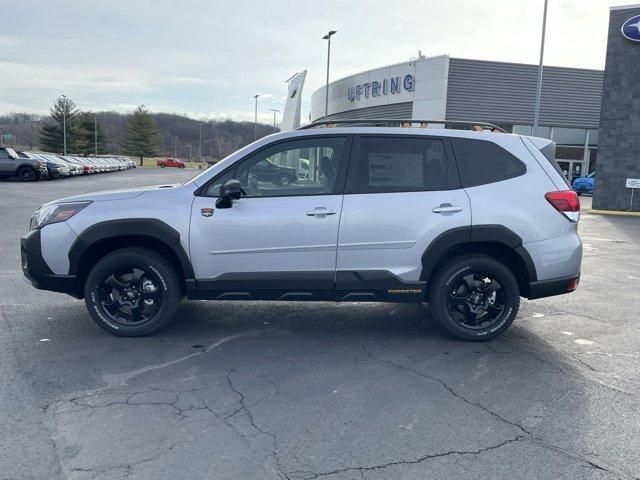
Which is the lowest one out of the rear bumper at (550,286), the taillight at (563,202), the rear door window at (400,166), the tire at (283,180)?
the rear bumper at (550,286)

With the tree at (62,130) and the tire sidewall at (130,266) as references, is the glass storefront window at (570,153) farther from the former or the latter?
the tree at (62,130)

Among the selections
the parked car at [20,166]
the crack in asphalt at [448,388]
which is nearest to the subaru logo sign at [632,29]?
the crack in asphalt at [448,388]

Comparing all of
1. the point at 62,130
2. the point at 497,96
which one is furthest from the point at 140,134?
the point at 497,96

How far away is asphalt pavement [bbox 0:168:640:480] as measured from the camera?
302 centimetres

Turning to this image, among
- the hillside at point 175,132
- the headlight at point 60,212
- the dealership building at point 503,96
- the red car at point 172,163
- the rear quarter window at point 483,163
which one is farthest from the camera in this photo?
the hillside at point 175,132

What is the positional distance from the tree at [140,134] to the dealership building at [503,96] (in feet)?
243

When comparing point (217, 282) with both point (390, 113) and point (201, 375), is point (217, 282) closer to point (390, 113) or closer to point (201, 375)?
point (201, 375)

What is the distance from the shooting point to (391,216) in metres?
4.80

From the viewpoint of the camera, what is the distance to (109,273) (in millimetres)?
4906

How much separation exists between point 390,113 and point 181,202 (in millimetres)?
31509

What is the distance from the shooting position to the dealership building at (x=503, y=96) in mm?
31328

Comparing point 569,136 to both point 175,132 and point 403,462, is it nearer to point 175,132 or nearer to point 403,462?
point 403,462

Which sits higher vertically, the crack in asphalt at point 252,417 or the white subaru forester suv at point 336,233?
the white subaru forester suv at point 336,233

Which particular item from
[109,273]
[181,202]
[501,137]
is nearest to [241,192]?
[181,202]
